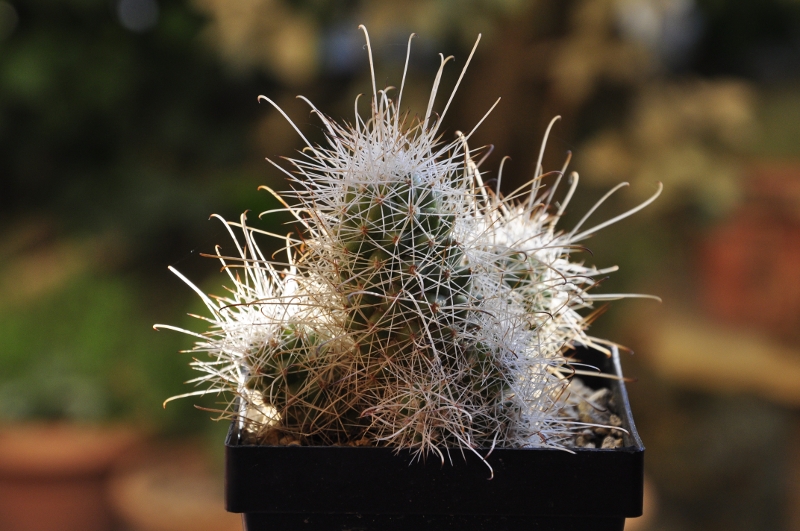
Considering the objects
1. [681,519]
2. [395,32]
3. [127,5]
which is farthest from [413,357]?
[127,5]

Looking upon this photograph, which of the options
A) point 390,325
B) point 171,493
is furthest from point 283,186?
point 390,325

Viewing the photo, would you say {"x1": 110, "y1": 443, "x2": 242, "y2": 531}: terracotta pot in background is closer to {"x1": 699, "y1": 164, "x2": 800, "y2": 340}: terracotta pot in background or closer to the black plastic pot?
the black plastic pot

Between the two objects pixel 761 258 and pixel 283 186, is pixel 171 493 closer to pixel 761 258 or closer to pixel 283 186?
pixel 283 186

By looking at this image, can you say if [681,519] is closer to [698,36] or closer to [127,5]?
[698,36]

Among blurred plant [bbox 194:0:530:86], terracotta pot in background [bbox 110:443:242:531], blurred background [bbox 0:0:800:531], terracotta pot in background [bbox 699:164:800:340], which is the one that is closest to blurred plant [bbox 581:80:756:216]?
blurred background [bbox 0:0:800:531]

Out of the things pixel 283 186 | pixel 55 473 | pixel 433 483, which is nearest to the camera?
pixel 433 483
